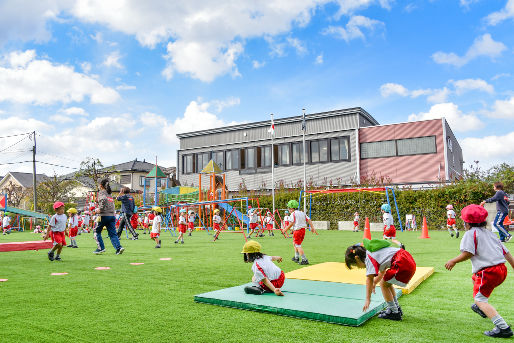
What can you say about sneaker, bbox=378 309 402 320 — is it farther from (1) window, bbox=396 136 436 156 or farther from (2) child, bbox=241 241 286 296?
(1) window, bbox=396 136 436 156

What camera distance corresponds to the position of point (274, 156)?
123 feet

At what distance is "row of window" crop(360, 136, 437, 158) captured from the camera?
30609mm

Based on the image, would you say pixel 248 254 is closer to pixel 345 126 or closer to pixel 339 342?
pixel 339 342

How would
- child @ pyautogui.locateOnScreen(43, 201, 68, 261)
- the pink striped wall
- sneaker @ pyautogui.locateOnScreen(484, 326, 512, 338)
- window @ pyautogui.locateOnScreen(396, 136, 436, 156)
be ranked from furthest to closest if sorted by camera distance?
window @ pyautogui.locateOnScreen(396, 136, 436, 156)
the pink striped wall
child @ pyautogui.locateOnScreen(43, 201, 68, 261)
sneaker @ pyautogui.locateOnScreen(484, 326, 512, 338)

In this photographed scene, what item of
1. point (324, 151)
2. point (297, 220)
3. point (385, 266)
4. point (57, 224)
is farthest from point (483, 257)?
point (324, 151)

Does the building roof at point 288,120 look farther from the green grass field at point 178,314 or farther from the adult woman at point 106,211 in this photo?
the green grass field at point 178,314

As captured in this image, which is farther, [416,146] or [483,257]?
[416,146]

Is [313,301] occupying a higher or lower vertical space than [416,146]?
lower

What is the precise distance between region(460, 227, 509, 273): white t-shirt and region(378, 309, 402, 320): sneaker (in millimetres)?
985

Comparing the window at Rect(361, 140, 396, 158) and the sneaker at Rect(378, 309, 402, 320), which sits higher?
the window at Rect(361, 140, 396, 158)

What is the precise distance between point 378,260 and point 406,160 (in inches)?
1132

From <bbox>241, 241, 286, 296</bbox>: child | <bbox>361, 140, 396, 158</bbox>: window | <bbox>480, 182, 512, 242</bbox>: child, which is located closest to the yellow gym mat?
<bbox>241, 241, 286, 296</bbox>: child

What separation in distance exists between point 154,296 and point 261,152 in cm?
3240

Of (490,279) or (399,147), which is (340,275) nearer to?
(490,279)
